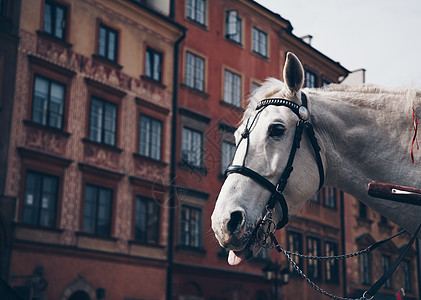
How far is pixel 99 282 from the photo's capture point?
72.1ft

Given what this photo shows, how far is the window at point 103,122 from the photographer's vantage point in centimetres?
2272

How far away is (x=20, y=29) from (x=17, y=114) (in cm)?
289

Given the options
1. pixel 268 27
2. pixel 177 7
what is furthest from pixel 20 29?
pixel 268 27

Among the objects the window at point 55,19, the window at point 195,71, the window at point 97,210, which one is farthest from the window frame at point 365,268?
the window at point 55,19

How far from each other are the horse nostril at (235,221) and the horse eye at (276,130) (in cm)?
63

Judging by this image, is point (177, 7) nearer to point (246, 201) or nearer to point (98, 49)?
point (98, 49)

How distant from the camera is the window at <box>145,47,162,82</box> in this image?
2572cm

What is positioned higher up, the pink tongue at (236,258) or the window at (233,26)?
the window at (233,26)

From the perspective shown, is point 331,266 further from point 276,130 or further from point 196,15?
point 276,130

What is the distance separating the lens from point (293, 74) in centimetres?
396

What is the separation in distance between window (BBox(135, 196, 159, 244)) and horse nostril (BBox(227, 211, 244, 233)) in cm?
2067

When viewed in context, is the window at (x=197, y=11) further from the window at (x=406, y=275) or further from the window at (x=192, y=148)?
the window at (x=406, y=275)

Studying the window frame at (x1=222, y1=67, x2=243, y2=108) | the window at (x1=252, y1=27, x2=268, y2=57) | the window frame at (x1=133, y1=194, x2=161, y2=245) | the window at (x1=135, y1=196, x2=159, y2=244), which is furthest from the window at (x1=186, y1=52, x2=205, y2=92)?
the window at (x1=135, y1=196, x2=159, y2=244)

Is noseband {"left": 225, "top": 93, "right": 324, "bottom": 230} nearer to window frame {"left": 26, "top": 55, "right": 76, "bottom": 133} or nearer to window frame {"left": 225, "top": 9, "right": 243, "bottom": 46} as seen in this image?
window frame {"left": 26, "top": 55, "right": 76, "bottom": 133}
